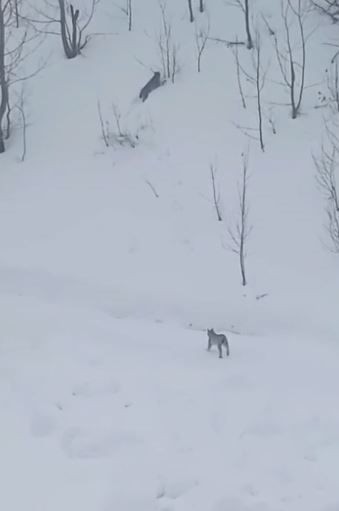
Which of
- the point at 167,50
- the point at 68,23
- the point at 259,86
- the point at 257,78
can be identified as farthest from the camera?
the point at 68,23

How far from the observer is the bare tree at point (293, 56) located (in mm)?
14086

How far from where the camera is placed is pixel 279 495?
260 inches

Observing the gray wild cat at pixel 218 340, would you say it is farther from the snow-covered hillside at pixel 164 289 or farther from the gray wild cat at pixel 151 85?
the gray wild cat at pixel 151 85

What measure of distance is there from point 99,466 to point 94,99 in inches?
395

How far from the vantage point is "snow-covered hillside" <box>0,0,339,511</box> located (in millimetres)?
7082

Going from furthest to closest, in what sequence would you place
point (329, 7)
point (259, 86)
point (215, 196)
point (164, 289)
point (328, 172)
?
1. point (329, 7)
2. point (259, 86)
3. point (215, 196)
4. point (328, 172)
5. point (164, 289)

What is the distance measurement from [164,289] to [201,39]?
7.09 m

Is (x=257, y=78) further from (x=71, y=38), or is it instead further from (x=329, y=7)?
(x=71, y=38)

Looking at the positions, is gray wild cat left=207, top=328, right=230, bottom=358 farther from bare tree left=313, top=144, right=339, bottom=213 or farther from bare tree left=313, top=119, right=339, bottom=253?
bare tree left=313, top=144, right=339, bottom=213

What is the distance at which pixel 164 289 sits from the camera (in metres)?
11.3

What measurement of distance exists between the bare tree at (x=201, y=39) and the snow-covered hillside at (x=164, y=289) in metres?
0.12

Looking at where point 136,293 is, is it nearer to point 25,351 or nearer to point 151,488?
point 25,351

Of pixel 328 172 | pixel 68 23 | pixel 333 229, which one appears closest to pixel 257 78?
pixel 328 172

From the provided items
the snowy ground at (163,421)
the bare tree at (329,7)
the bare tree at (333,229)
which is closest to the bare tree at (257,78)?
the bare tree at (329,7)
